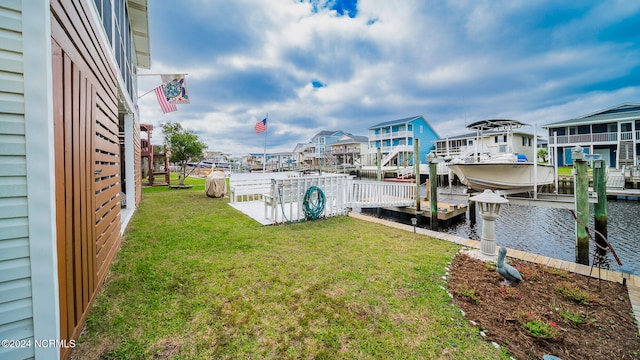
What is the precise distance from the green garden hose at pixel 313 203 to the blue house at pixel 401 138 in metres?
27.7

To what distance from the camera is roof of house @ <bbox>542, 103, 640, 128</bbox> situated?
20.3 m

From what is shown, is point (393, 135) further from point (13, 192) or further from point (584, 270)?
point (13, 192)

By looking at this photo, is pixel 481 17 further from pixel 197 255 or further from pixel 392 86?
pixel 197 255

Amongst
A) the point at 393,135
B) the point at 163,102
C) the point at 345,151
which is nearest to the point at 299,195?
the point at 163,102

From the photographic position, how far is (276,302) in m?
2.56

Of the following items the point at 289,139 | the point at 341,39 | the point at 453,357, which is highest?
the point at 289,139

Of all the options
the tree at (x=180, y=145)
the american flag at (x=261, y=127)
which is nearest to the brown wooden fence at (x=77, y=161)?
the american flag at (x=261, y=127)

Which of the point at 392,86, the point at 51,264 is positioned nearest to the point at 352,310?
the point at 51,264

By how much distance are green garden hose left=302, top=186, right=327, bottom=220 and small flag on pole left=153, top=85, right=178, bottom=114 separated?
21.8 ft

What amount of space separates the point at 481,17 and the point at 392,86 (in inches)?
411

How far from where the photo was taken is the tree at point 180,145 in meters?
14.9

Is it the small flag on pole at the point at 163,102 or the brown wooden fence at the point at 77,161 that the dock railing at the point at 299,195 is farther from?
the small flag on pole at the point at 163,102

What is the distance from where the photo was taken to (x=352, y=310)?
8.02 ft

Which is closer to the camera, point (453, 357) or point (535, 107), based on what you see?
point (453, 357)
